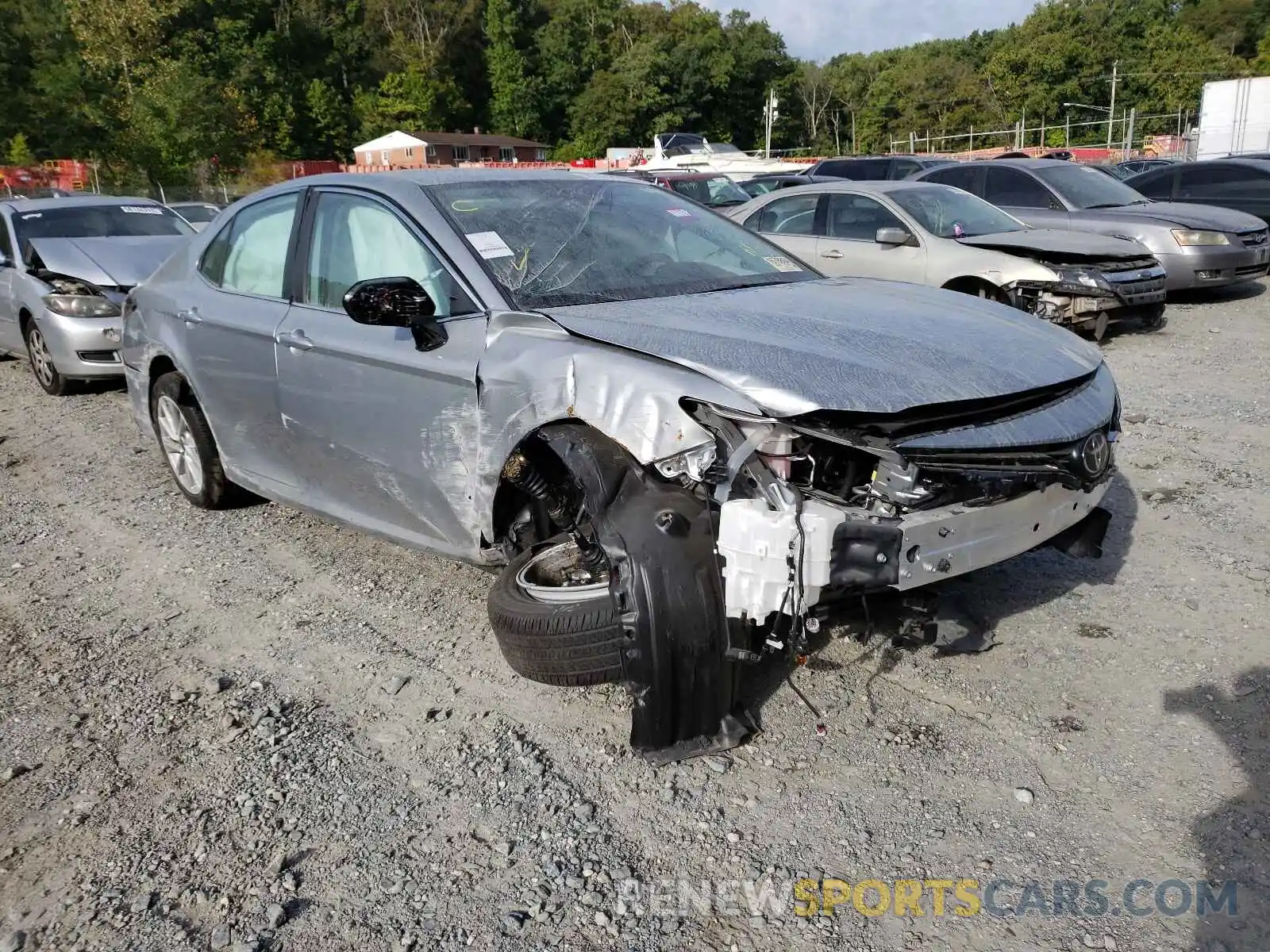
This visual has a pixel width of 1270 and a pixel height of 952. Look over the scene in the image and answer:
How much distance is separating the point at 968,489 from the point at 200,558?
11.8 ft

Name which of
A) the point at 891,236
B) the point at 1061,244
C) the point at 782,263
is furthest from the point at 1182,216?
the point at 782,263

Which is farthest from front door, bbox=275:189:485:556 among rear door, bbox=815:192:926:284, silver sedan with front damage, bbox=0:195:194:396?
rear door, bbox=815:192:926:284

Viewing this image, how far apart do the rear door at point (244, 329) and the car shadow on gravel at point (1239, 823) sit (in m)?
3.54

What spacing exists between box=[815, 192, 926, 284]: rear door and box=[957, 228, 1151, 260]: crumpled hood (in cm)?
52

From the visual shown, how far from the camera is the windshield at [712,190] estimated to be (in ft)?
51.4

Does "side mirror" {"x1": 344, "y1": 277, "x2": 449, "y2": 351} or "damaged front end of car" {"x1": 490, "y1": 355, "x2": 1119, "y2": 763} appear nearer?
"damaged front end of car" {"x1": 490, "y1": 355, "x2": 1119, "y2": 763}

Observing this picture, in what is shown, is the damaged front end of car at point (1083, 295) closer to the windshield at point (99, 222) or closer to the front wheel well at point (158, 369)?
the front wheel well at point (158, 369)

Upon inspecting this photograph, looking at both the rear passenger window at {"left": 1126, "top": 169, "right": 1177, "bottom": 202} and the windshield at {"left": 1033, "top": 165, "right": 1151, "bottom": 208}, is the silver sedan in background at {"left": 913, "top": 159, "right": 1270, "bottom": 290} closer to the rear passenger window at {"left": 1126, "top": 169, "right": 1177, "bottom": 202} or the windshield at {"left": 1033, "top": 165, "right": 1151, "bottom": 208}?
the windshield at {"left": 1033, "top": 165, "right": 1151, "bottom": 208}

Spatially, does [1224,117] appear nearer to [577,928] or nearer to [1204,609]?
[1204,609]

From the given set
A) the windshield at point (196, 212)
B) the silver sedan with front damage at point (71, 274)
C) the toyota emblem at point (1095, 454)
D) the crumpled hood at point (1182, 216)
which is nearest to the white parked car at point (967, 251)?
the crumpled hood at point (1182, 216)

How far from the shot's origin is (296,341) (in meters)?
3.96

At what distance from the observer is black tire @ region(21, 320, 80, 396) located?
8.38 m

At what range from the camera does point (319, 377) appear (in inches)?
152

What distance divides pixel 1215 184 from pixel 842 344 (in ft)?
44.0
